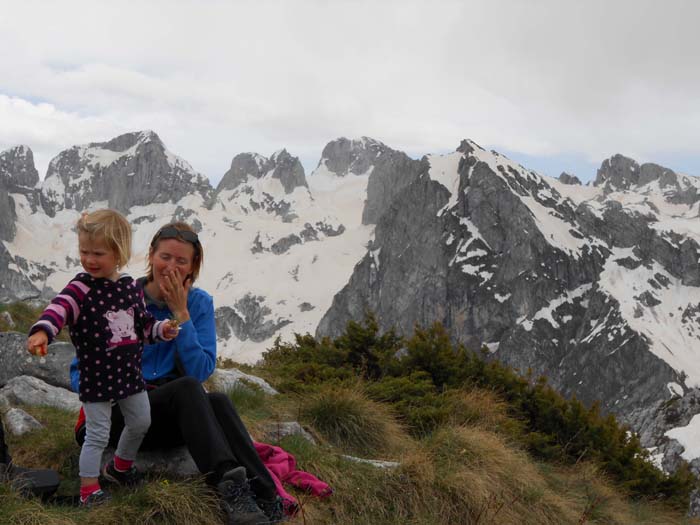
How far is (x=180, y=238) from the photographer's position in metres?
5.31

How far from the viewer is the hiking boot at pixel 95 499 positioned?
456 cm

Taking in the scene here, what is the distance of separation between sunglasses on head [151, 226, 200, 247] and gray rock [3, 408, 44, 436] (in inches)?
96.4

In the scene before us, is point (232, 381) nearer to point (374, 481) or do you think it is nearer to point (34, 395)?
point (34, 395)

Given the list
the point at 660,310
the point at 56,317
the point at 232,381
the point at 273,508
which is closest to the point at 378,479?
the point at 273,508

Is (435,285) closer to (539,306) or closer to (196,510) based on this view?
(539,306)

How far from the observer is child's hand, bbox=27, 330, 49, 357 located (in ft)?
12.8

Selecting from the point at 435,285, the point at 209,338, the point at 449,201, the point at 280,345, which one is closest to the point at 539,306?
the point at 435,285

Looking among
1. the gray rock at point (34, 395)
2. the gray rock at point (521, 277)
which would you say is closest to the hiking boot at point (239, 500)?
the gray rock at point (34, 395)

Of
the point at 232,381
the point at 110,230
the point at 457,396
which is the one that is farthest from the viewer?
the point at 457,396

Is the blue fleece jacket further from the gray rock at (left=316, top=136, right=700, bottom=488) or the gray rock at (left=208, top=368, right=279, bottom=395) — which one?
the gray rock at (left=316, top=136, right=700, bottom=488)

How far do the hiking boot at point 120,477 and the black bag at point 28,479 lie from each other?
36cm

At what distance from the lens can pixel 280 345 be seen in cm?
1521

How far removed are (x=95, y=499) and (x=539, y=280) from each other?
5365 inches

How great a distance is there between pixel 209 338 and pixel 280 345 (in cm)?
978
